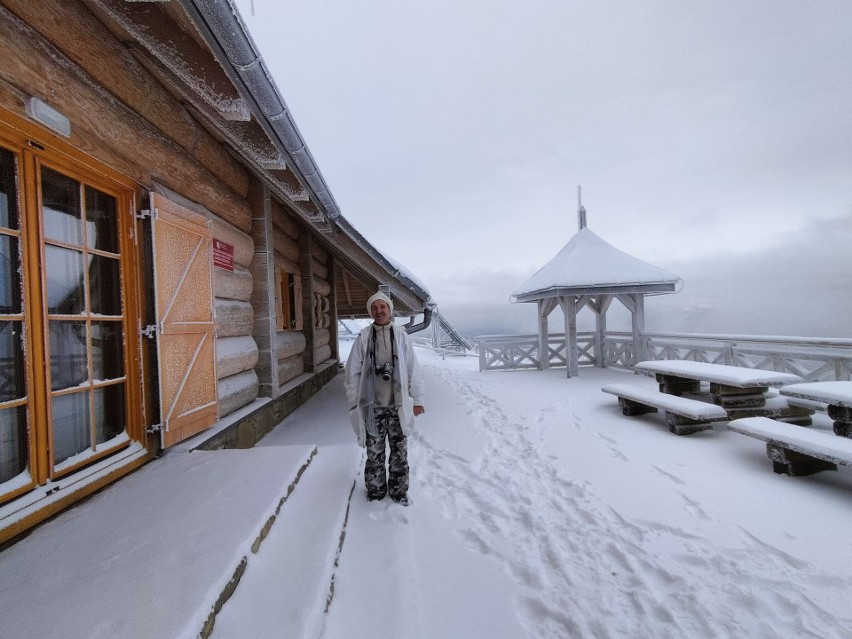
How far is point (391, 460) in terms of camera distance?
9.21 ft

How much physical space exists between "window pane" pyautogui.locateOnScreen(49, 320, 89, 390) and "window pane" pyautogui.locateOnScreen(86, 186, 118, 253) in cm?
58

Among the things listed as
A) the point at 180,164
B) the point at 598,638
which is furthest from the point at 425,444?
the point at 180,164

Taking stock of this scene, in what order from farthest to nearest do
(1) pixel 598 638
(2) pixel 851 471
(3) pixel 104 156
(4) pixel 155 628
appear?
(2) pixel 851 471 < (3) pixel 104 156 < (1) pixel 598 638 < (4) pixel 155 628

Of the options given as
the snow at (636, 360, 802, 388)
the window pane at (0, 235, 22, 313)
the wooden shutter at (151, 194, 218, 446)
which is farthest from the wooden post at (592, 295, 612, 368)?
the window pane at (0, 235, 22, 313)

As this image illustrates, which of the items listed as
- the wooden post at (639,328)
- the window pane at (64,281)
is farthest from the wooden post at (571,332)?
the window pane at (64,281)

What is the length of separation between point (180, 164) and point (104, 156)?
882 mm

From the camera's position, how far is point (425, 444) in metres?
4.42

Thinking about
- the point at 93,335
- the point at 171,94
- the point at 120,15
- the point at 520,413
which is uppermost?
the point at 171,94

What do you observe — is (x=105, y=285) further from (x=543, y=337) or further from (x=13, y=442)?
(x=543, y=337)

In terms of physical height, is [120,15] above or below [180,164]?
above

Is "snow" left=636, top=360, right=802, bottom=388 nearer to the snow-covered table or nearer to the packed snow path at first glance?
the snow-covered table

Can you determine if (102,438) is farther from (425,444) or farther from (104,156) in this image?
(425,444)

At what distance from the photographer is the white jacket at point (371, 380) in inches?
108

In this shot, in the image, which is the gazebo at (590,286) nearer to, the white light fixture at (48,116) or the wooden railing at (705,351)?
the wooden railing at (705,351)
